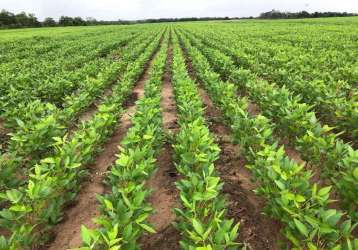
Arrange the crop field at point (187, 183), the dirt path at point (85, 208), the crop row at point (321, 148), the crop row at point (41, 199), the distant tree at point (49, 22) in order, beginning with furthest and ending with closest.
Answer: the distant tree at point (49, 22), the dirt path at point (85, 208), the crop row at point (321, 148), the crop row at point (41, 199), the crop field at point (187, 183)

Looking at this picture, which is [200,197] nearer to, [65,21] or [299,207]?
[299,207]

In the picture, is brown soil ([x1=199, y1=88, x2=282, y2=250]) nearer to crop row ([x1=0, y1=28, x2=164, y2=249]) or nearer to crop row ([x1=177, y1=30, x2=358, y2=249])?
crop row ([x1=177, y1=30, x2=358, y2=249])

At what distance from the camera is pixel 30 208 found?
8.31ft

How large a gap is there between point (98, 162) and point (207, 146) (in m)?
1.98

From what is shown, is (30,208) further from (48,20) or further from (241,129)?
(48,20)

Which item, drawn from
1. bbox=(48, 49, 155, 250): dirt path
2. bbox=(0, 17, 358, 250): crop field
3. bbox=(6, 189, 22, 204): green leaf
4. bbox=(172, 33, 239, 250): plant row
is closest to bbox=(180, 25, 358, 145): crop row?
bbox=(0, 17, 358, 250): crop field

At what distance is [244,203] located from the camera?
3.43m

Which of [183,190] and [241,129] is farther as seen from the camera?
[241,129]

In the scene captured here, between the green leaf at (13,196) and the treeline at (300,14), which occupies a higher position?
the green leaf at (13,196)

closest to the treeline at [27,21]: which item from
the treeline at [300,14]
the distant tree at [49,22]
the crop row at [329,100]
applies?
the distant tree at [49,22]

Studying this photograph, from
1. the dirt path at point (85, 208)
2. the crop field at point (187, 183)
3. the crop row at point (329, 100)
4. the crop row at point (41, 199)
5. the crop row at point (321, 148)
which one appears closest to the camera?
the crop field at point (187, 183)

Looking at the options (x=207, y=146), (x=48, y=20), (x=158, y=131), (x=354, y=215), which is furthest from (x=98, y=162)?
(x=48, y=20)

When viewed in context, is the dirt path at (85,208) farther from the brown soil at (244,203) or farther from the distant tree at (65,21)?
the distant tree at (65,21)

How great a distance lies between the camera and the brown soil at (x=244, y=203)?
Answer: 9.51 feet
